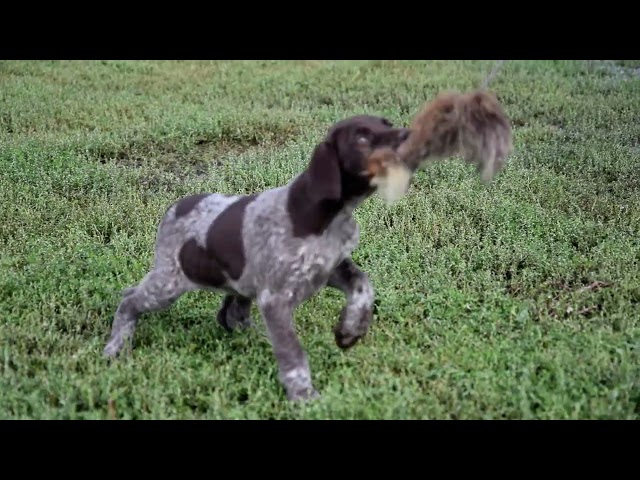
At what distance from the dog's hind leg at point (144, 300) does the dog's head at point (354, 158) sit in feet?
3.88

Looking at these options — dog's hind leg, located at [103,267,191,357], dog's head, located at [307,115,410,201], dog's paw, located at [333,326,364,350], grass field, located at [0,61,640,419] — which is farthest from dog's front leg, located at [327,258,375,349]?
dog's hind leg, located at [103,267,191,357]

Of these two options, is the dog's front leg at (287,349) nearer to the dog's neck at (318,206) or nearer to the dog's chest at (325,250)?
the dog's chest at (325,250)

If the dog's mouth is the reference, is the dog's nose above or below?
above

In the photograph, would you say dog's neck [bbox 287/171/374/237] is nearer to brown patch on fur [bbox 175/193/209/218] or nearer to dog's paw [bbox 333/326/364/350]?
dog's paw [bbox 333/326/364/350]

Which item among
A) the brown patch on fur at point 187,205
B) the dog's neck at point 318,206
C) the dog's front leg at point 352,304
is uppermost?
the dog's neck at point 318,206

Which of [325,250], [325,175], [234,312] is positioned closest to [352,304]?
[325,250]

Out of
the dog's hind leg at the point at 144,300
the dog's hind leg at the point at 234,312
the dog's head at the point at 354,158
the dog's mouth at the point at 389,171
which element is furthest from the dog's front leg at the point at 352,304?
the dog's hind leg at the point at 144,300

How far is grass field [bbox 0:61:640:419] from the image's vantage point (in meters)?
4.47

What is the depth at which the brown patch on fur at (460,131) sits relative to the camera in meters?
4.04

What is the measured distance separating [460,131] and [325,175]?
0.72 metres

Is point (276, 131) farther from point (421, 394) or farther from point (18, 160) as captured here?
point (421, 394)

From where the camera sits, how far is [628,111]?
35.5ft

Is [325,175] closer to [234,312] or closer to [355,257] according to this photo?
[234,312]

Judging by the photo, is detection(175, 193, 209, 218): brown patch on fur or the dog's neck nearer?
the dog's neck
